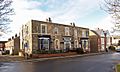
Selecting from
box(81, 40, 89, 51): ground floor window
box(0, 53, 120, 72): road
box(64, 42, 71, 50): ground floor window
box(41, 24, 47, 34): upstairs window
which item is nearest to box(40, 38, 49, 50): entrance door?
box(41, 24, 47, 34): upstairs window

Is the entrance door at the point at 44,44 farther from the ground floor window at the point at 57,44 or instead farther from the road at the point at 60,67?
the road at the point at 60,67

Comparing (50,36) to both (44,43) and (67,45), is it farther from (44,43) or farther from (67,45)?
(67,45)

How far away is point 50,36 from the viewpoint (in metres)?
55.9

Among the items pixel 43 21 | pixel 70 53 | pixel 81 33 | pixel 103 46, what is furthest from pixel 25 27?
pixel 103 46

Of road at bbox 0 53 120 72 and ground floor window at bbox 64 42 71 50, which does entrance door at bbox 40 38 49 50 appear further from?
road at bbox 0 53 120 72

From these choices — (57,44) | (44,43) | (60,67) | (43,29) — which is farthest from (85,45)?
(60,67)

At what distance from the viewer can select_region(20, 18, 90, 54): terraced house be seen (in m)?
52.1

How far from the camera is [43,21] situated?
179 ft

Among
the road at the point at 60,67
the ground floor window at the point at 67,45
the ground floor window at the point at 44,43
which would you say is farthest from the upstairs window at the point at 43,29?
the road at the point at 60,67

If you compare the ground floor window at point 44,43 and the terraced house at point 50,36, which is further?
the ground floor window at point 44,43

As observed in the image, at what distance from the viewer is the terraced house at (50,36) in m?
52.1

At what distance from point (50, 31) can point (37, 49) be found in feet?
22.1

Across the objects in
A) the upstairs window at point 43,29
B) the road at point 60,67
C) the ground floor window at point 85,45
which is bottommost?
the road at point 60,67

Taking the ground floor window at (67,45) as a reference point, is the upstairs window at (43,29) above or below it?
above
